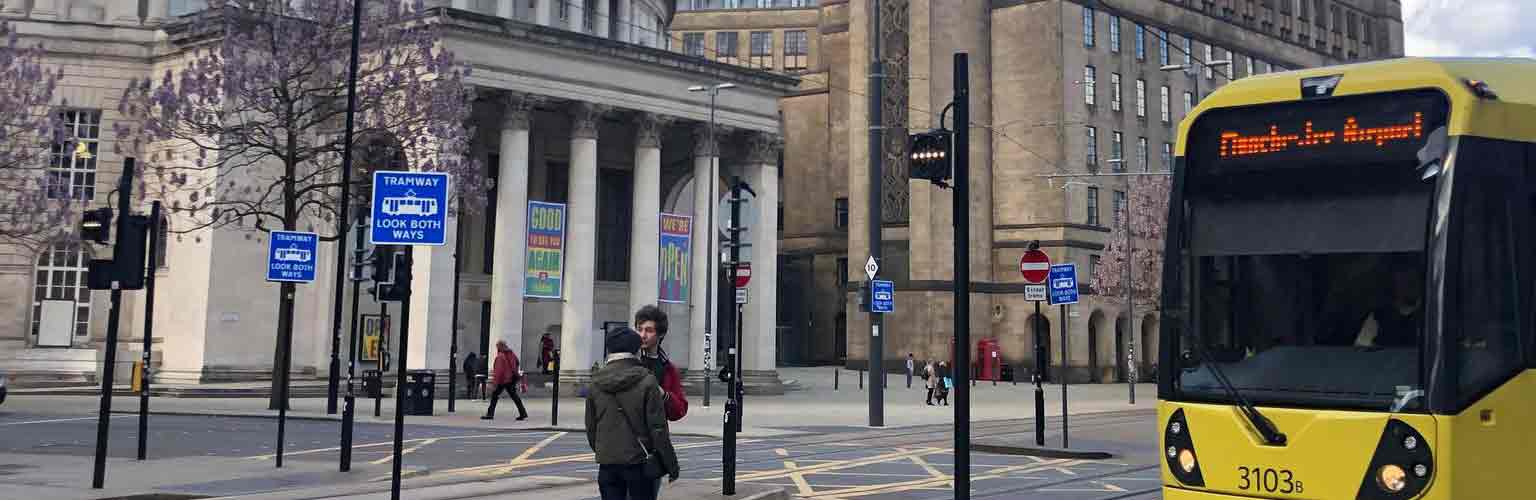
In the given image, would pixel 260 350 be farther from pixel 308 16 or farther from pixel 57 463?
pixel 57 463

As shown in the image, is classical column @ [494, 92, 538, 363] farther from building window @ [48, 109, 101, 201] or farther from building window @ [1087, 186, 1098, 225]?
building window @ [1087, 186, 1098, 225]

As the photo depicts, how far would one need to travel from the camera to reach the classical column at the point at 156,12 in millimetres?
45375

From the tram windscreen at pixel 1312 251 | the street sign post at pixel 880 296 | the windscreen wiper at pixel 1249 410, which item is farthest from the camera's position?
the street sign post at pixel 880 296

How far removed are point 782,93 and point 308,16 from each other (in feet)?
73.5

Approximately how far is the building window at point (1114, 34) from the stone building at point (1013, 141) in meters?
0.10

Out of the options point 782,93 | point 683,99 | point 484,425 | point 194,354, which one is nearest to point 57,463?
point 484,425

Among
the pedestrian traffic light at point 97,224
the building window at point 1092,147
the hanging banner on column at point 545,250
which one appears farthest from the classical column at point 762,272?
the pedestrian traffic light at point 97,224

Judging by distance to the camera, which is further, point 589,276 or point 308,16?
point 589,276

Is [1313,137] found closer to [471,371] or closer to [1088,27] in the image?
[471,371]

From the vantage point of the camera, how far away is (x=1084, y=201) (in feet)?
221

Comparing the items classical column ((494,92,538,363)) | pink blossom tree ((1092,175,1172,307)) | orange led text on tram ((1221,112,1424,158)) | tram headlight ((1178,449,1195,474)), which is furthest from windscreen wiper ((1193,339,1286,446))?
pink blossom tree ((1092,175,1172,307))

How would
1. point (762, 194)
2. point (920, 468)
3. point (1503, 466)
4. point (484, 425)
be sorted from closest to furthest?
point (1503, 466), point (920, 468), point (484, 425), point (762, 194)

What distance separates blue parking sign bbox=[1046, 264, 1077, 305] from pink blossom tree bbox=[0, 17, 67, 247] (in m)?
24.4

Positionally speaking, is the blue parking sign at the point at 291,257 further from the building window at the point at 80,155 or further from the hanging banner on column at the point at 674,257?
the building window at the point at 80,155
